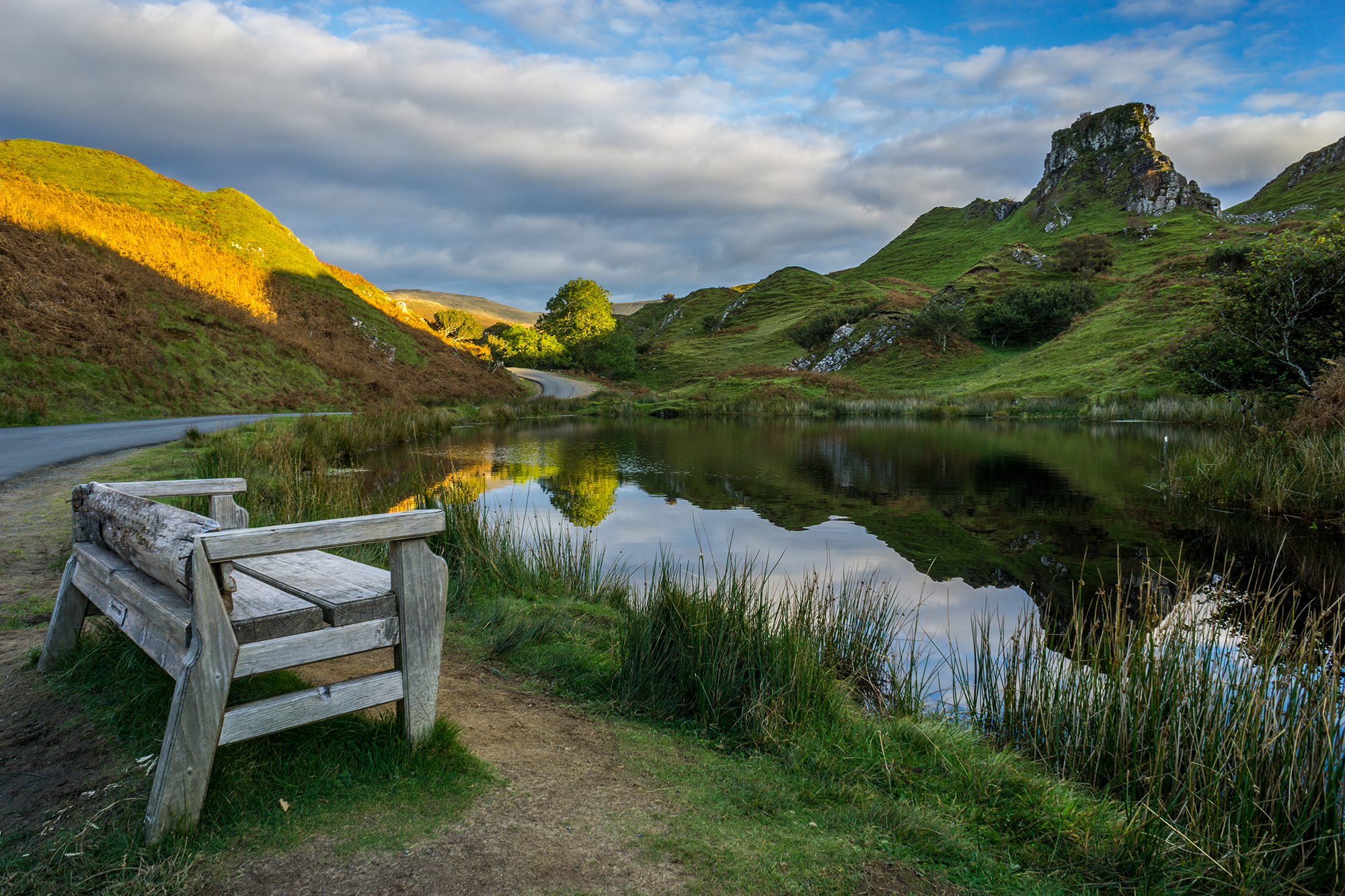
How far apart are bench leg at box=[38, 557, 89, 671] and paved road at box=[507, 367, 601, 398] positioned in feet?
145

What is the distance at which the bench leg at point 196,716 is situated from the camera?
2.20 metres

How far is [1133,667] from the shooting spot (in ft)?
12.5

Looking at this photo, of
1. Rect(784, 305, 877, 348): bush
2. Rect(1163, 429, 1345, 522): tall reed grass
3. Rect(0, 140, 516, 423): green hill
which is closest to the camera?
Rect(1163, 429, 1345, 522): tall reed grass

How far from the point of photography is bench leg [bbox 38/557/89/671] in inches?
137

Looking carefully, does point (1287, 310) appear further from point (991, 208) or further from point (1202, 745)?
point (991, 208)

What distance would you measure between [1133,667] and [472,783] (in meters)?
3.66

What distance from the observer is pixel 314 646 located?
2541 millimetres

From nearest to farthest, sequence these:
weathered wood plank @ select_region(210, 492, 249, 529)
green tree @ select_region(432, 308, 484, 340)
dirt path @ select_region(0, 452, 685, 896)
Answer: dirt path @ select_region(0, 452, 685, 896), weathered wood plank @ select_region(210, 492, 249, 529), green tree @ select_region(432, 308, 484, 340)

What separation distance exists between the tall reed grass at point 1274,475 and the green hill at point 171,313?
87.6 feet

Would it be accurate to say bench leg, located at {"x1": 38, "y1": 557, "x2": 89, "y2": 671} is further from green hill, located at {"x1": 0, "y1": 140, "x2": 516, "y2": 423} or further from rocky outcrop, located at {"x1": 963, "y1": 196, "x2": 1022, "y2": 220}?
rocky outcrop, located at {"x1": 963, "y1": 196, "x2": 1022, "y2": 220}

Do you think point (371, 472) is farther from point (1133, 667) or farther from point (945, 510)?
point (1133, 667)

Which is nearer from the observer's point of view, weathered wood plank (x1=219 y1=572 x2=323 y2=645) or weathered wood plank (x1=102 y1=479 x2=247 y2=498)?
weathered wood plank (x1=219 y1=572 x2=323 y2=645)

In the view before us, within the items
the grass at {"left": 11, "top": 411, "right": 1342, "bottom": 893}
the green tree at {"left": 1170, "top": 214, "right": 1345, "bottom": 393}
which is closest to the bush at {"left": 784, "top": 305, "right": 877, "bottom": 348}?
the green tree at {"left": 1170, "top": 214, "right": 1345, "bottom": 393}

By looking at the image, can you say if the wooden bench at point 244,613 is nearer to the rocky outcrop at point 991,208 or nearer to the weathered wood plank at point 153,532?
the weathered wood plank at point 153,532
